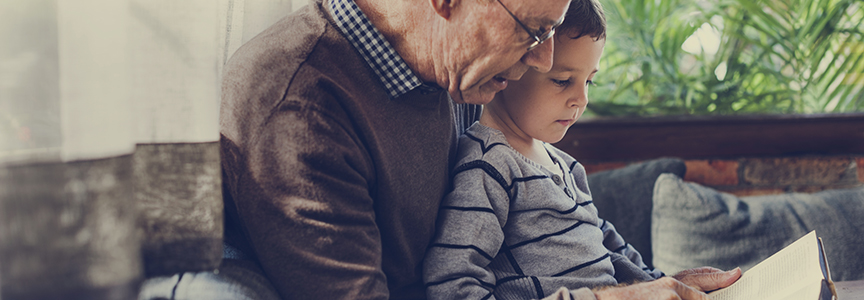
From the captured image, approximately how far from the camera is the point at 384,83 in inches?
33.3

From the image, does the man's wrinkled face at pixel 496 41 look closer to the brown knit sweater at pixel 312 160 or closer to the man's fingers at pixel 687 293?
the brown knit sweater at pixel 312 160

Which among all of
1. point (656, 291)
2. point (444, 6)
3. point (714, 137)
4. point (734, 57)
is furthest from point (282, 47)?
point (734, 57)

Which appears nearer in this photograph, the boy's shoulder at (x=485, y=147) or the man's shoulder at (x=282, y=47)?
the man's shoulder at (x=282, y=47)

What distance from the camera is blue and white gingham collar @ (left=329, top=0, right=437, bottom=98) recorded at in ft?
2.66

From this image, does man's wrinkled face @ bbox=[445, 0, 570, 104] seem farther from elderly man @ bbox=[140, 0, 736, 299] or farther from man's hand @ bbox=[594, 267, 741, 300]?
man's hand @ bbox=[594, 267, 741, 300]

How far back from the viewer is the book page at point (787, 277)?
0.78m

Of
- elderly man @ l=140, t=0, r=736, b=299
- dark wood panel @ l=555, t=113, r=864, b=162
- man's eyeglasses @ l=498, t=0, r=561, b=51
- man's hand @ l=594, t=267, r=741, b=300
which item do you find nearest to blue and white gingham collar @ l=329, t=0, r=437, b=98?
elderly man @ l=140, t=0, r=736, b=299

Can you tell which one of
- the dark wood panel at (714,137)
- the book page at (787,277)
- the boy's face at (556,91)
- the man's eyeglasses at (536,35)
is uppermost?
the man's eyeglasses at (536,35)

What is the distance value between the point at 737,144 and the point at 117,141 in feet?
6.61

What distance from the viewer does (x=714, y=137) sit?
1.96 m

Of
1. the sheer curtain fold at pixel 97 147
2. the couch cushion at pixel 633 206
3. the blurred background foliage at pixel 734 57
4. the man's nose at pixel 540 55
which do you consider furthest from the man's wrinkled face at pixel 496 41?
the blurred background foliage at pixel 734 57

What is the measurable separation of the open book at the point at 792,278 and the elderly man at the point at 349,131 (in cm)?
15

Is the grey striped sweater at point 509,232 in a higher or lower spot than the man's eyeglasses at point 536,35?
lower

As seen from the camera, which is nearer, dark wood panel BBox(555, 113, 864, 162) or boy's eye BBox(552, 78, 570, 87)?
boy's eye BBox(552, 78, 570, 87)
